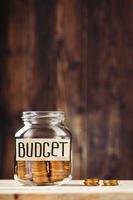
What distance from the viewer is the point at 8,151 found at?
1606 mm

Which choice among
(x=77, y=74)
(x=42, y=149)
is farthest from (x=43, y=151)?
(x=77, y=74)

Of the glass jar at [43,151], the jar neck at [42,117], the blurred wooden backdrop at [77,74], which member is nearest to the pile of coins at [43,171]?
the glass jar at [43,151]

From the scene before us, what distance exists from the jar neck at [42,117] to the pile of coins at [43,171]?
0.12m

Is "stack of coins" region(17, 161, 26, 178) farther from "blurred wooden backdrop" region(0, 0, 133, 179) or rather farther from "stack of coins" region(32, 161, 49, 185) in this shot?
"blurred wooden backdrop" region(0, 0, 133, 179)

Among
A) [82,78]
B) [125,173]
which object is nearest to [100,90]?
[82,78]

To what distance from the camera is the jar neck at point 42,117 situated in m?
1.21

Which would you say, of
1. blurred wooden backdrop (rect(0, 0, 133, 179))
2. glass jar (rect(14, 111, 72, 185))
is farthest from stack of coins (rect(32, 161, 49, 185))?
blurred wooden backdrop (rect(0, 0, 133, 179))

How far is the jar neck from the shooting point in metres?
1.21

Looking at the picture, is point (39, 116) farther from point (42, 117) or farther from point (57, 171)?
point (57, 171)

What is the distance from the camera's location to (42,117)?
Result: 121 centimetres

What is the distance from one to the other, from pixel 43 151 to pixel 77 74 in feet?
1.73

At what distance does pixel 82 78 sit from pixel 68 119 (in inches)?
5.8

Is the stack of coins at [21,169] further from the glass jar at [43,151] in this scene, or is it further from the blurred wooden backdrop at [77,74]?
the blurred wooden backdrop at [77,74]

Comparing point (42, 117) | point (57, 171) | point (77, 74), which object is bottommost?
point (57, 171)
